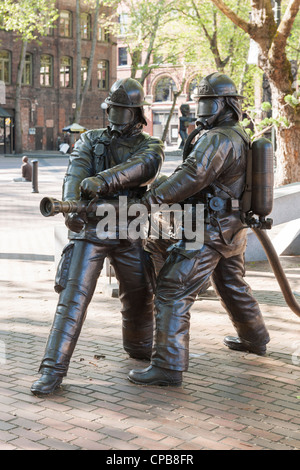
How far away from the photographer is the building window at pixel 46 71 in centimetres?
5262

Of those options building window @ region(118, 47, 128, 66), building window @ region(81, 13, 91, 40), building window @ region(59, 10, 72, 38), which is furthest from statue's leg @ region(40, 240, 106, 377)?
building window @ region(118, 47, 128, 66)

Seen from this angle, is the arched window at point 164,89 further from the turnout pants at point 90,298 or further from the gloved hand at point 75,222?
the gloved hand at point 75,222

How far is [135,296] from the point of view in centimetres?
573

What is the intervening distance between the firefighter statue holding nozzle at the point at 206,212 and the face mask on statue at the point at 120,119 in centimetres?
47

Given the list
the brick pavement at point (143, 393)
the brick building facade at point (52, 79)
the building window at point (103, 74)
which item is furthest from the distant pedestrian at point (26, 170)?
the building window at point (103, 74)

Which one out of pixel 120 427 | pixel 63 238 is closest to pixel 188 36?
pixel 63 238

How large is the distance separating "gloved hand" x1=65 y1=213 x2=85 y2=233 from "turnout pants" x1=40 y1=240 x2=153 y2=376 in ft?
0.40

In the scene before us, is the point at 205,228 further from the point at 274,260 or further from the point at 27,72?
the point at 27,72

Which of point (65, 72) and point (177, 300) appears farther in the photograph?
point (65, 72)

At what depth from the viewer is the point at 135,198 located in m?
5.59

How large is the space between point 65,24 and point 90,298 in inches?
2008

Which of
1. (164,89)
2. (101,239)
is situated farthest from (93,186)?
(164,89)

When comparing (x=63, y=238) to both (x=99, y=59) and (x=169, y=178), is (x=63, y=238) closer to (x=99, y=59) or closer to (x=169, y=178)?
(x=169, y=178)
